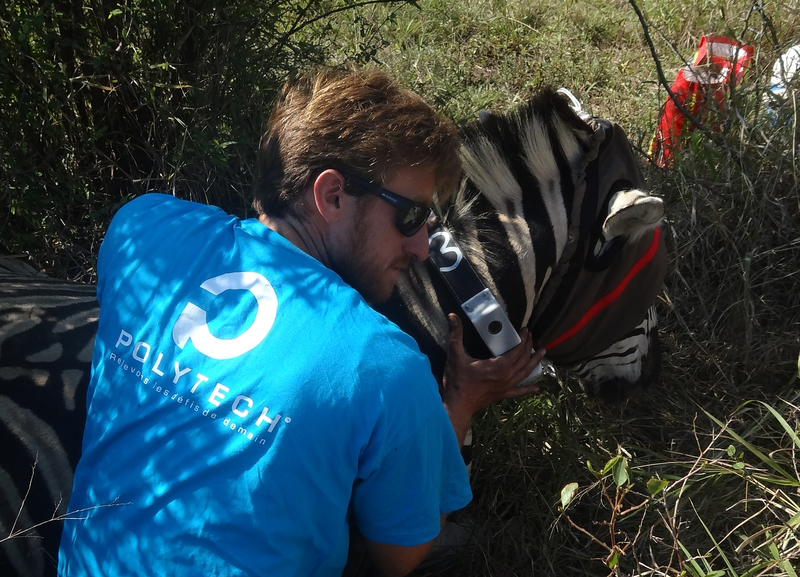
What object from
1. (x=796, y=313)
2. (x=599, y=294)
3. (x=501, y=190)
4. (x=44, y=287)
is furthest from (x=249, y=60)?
(x=796, y=313)

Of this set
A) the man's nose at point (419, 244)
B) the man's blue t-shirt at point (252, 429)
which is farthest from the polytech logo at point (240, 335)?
the man's nose at point (419, 244)

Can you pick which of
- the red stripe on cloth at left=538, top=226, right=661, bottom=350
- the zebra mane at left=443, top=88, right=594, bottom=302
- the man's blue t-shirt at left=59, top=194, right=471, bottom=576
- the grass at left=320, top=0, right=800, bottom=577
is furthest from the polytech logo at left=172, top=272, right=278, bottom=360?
the red stripe on cloth at left=538, top=226, right=661, bottom=350

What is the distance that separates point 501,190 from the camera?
2.18 metres

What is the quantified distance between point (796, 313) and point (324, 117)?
8.03ft

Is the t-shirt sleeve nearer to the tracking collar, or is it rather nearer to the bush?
the tracking collar

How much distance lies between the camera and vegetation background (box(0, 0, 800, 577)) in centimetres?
241

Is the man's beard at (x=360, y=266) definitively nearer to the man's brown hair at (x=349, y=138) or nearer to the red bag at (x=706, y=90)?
the man's brown hair at (x=349, y=138)

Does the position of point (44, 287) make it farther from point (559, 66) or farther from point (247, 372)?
point (559, 66)

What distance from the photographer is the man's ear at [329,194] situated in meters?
1.70

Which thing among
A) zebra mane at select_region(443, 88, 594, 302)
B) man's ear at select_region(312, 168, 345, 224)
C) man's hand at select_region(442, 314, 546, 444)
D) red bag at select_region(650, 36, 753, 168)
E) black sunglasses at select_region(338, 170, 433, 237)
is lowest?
red bag at select_region(650, 36, 753, 168)

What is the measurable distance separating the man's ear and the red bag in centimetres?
231

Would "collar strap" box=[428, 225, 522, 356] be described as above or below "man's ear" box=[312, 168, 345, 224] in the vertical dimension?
below

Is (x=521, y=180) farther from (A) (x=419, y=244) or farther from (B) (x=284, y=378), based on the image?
(B) (x=284, y=378)

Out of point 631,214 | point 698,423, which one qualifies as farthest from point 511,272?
point 698,423
